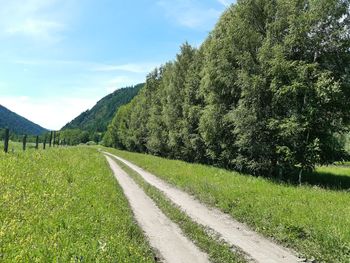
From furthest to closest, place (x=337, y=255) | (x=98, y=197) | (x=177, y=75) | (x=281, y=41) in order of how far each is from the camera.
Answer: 1. (x=177, y=75)
2. (x=281, y=41)
3. (x=98, y=197)
4. (x=337, y=255)

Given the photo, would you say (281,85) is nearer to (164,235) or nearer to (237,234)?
(237,234)

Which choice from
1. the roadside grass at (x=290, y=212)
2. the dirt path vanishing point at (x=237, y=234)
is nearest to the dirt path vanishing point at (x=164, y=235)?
the dirt path vanishing point at (x=237, y=234)

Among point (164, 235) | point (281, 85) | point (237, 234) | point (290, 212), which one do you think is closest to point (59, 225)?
point (164, 235)

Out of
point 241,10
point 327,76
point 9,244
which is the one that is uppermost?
point 241,10

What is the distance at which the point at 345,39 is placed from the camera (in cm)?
2553

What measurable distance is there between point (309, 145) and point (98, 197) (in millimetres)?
15005

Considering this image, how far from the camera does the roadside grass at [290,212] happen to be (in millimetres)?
12016

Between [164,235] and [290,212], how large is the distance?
5.37 meters

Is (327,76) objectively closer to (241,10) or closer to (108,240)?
(241,10)

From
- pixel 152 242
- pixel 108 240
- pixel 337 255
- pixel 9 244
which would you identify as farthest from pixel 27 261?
pixel 337 255

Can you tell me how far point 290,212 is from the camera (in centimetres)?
1539

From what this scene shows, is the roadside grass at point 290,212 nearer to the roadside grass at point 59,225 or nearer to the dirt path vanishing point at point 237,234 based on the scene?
the dirt path vanishing point at point 237,234

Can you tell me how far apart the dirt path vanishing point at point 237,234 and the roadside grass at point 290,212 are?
1.47 ft

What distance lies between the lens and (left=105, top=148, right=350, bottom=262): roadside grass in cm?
1202
